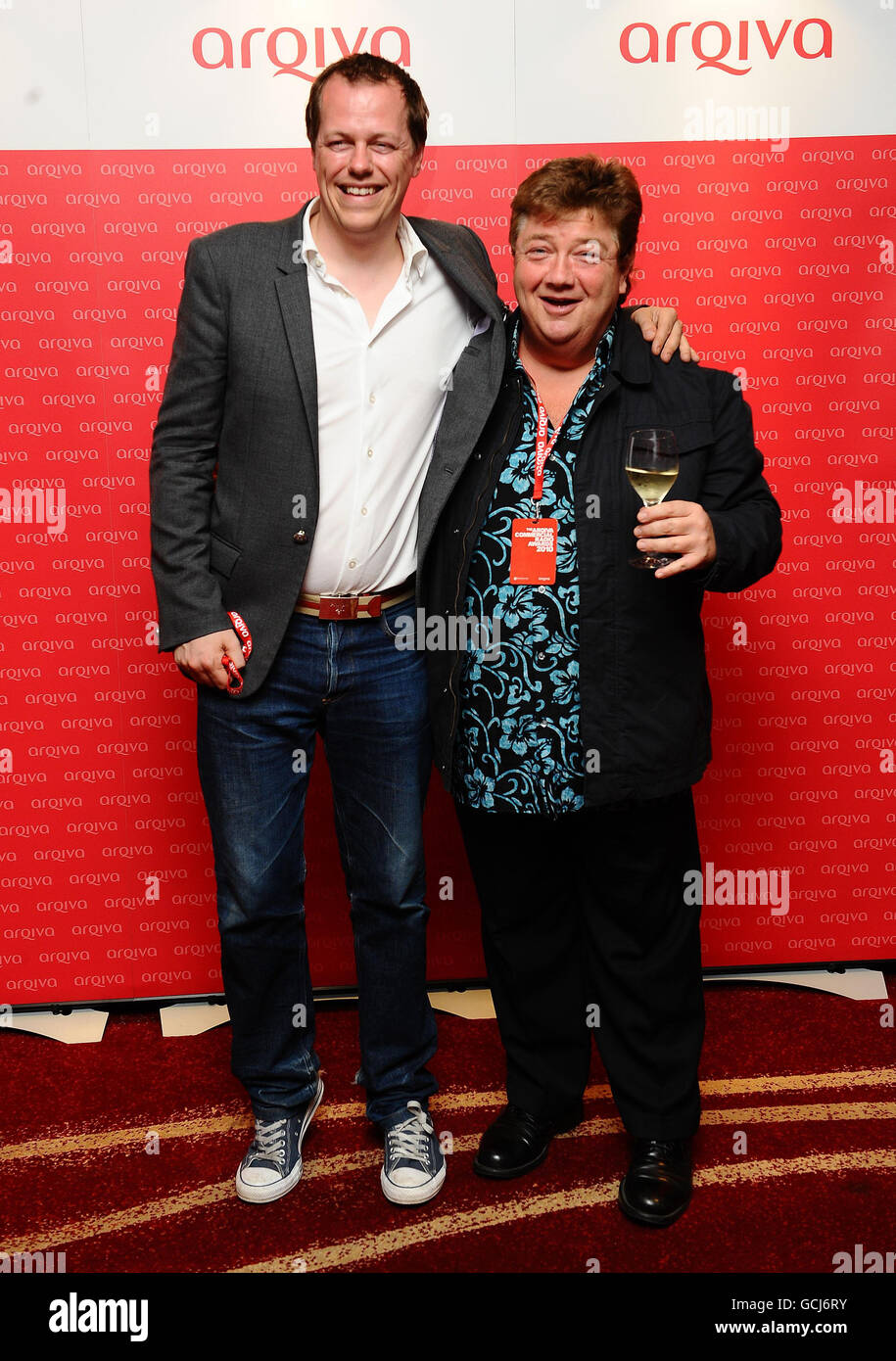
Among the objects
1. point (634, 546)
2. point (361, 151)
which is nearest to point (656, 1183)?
point (634, 546)

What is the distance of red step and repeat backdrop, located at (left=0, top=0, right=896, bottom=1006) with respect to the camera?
249 centimetres

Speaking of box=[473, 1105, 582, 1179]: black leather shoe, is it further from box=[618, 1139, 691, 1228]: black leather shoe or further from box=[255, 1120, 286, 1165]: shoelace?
box=[255, 1120, 286, 1165]: shoelace

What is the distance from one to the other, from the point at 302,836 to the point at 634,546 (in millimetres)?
805

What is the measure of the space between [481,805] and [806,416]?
54.9 inches

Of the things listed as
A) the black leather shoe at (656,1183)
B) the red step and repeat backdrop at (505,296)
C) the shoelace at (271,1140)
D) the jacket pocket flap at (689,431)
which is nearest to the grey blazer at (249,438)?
the jacket pocket flap at (689,431)

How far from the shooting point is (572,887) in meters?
2.10

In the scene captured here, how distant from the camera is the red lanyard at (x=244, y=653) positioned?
1939mm

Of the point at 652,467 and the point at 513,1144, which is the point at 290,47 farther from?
the point at 513,1144

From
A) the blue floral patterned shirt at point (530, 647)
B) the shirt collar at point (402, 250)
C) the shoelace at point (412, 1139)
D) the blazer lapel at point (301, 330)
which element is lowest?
the shoelace at point (412, 1139)

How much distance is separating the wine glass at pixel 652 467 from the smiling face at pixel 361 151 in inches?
23.8

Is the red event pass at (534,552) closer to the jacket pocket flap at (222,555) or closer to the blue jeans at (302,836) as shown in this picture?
the blue jeans at (302,836)

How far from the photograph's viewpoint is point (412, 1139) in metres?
2.11

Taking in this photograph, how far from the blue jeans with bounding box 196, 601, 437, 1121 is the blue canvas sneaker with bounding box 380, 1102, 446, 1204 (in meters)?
0.04
